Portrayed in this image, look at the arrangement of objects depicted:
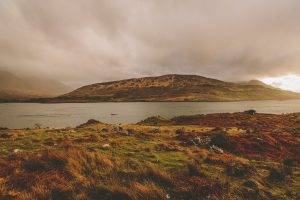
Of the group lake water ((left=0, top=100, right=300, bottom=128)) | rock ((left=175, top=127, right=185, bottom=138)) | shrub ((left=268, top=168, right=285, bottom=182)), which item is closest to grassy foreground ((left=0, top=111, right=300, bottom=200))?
shrub ((left=268, top=168, right=285, bottom=182))

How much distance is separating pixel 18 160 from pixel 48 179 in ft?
12.1

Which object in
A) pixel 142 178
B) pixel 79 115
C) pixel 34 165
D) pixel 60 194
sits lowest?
pixel 79 115

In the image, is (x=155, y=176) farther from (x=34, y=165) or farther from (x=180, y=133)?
(x=180, y=133)

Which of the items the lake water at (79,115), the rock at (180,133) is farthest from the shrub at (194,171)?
the lake water at (79,115)

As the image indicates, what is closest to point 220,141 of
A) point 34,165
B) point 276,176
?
point 276,176

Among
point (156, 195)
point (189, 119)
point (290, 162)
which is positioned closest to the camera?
point (156, 195)

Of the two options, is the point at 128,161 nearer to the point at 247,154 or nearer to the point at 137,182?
the point at 137,182

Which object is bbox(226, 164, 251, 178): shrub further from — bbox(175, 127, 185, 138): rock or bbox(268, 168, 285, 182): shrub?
bbox(175, 127, 185, 138): rock

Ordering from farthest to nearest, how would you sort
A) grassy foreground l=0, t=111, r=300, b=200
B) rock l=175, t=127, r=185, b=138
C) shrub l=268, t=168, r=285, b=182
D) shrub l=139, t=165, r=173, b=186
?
rock l=175, t=127, r=185, b=138
shrub l=268, t=168, r=285, b=182
shrub l=139, t=165, r=173, b=186
grassy foreground l=0, t=111, r=300, b=200

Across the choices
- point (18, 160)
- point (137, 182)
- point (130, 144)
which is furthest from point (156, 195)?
point (130, 144)

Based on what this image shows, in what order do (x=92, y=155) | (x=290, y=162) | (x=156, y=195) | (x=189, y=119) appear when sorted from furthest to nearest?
(x=189, y=119) < (x=290, y=162) < (x=92, y=155) < (x=156, y=195)

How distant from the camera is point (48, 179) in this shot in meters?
10.5

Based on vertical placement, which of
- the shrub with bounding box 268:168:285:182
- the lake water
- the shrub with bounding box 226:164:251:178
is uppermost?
the shrub with bounding box 226:164:251:178

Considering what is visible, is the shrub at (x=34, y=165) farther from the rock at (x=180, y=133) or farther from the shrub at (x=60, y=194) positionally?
the rock at (x=180, y=133)
